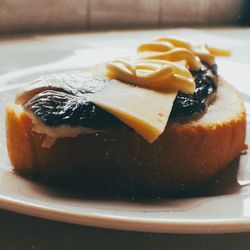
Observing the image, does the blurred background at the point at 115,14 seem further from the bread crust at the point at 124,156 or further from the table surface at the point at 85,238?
the table surface at the point at 85,238

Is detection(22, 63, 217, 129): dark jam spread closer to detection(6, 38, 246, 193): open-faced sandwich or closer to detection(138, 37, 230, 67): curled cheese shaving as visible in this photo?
detection(6, 38, 246, 193): open-faced sandwich

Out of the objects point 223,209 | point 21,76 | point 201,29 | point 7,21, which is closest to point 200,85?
point 223,209

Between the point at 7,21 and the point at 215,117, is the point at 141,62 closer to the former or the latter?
the point at 215,117

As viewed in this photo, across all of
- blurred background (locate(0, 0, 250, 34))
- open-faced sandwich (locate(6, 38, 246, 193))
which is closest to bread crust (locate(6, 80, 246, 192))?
open-faced sandwich (locate(6, 38, 246, 193))

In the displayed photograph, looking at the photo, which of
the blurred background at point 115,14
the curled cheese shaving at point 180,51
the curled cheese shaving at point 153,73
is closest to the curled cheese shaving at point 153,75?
the curled cheese shaving at point 153,73

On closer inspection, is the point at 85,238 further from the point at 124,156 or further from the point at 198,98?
the point at 198,98

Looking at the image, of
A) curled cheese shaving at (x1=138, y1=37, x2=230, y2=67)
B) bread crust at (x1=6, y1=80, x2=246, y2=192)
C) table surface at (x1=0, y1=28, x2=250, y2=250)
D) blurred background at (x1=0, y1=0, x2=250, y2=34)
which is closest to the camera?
table surface at (x1=0, y1=28, x2=250, y2=250)

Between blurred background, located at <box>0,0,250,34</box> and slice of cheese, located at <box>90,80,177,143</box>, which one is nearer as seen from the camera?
slice of cheese, located at <box>90,80,177,143</box>
